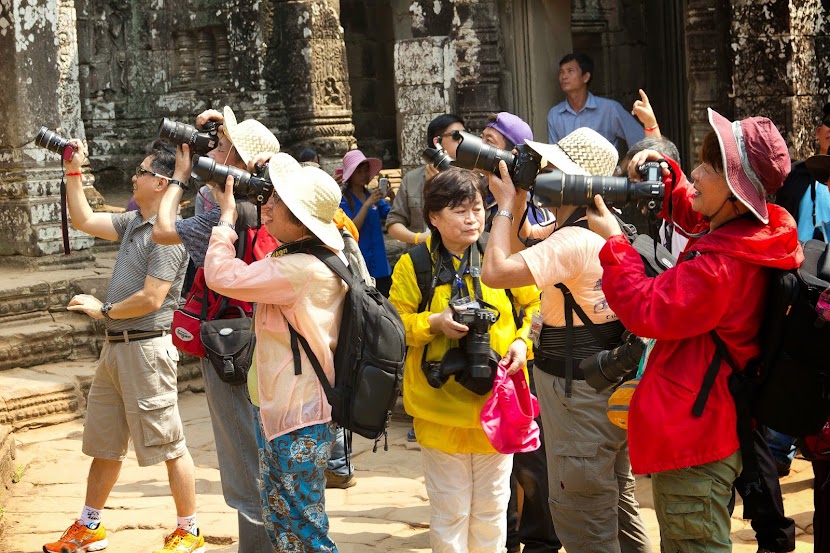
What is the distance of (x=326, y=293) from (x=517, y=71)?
18.6 feet

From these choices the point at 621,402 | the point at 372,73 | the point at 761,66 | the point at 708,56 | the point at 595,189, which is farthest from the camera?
the point at 372,73

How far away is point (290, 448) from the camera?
4.27 metres

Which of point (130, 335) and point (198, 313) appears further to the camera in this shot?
point (130, 335)

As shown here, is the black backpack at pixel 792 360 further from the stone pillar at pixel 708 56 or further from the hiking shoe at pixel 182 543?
the stone pillar at pixel 708 56

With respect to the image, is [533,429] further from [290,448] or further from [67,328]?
[67,328]

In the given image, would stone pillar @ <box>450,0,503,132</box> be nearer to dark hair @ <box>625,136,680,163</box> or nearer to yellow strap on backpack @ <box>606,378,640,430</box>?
dark hair @ <box>625,136,680,163</box>

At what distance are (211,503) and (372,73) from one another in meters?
10.4

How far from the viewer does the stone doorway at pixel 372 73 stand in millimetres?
15930

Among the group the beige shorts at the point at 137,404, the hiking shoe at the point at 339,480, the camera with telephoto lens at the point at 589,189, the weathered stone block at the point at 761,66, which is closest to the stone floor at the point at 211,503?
the hiking shoe at the point at 339,480

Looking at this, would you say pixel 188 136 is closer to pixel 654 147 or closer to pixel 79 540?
pixel 654 147

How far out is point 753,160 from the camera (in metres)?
3.43

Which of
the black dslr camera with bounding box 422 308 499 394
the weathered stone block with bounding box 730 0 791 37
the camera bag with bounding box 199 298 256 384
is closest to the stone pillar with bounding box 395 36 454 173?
the weathered stone block with bounding box 730 0 791 37

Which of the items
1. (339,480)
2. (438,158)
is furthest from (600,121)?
(438,158)

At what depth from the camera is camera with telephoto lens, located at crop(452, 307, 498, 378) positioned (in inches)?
178
